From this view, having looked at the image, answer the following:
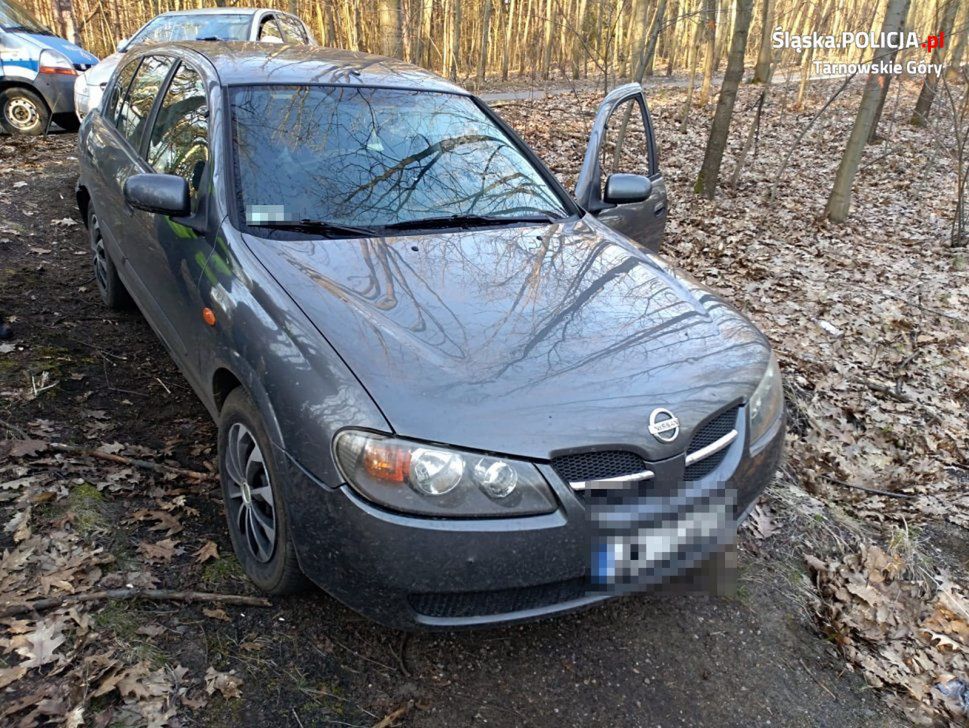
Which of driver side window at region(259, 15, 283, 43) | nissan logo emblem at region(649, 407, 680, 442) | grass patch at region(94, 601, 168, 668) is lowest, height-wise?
grass patch at region(94, 601, 168, 668)

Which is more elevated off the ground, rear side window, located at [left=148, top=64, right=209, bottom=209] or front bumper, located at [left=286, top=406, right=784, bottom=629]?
rear side window, located at [left=148, top=64, right=209, bottom=209]

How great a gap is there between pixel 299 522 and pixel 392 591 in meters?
→ 0.37

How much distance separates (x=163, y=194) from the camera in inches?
113

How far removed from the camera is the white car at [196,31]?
8.27 metres

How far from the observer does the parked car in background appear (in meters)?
8.96

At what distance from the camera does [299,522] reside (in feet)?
7.22

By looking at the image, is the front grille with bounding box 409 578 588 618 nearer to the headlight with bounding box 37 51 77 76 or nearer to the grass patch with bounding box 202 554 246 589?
the grass patch with bounding box 202 554 246 589

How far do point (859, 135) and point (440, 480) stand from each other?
8.20 metres

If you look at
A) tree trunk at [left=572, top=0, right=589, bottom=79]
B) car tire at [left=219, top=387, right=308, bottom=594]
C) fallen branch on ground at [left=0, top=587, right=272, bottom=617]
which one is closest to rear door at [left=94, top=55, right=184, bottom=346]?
car tire at [left=219, top=387, right=308, bottom=594]

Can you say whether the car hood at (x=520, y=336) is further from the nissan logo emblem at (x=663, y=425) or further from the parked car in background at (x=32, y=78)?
the parked car in background at (x=32, y=78)

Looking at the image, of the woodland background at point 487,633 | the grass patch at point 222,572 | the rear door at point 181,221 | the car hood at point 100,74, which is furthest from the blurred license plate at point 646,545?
the car hood at point 100,74

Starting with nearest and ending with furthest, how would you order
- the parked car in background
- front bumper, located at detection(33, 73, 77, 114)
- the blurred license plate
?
the blurred license plate → the parked car in background → front bumper, located at detection(33, 73, 77, 114)

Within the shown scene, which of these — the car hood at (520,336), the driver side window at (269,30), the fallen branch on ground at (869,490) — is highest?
the driver side window at (269,30)

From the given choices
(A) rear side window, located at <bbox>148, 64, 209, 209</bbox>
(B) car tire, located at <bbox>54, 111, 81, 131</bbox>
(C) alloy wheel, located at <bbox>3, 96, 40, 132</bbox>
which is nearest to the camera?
(A) rear side window, located at <bbox>148, 64, 209, 209</bbox>
